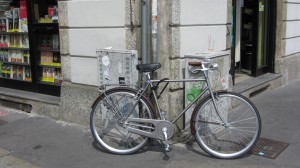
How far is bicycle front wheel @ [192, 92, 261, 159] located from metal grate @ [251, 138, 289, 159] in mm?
245

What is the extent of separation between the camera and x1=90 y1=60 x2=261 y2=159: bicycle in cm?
421

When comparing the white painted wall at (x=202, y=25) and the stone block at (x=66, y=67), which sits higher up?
the white painted wall at (x=202, y=25)

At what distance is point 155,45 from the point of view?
15.8ft

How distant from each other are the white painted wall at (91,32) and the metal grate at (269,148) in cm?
217

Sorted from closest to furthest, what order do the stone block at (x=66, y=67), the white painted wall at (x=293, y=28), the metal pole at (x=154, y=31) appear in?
the metal pole at (x=154, y=31), the stone block at (x=66, y=67), the white painted wall at (x=293, y=28)

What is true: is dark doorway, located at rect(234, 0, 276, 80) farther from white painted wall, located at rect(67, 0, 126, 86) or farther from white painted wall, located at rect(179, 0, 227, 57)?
white painted wall, located at rect(67, 0, 126, 86)

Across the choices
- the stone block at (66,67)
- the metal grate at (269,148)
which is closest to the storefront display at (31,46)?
the stone block at (66,67)

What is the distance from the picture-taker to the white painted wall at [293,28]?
28.2 ft

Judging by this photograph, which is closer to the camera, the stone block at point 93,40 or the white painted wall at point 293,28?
the stone block at point 93,40

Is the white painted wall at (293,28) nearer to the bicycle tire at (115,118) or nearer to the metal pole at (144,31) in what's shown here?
the metal pole at (144,31)

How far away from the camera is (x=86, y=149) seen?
479cm

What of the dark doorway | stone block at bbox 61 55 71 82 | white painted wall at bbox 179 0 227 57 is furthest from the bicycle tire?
the dark doorway

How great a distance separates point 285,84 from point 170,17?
4917mm

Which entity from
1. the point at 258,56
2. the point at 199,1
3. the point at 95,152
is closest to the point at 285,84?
the point at 258,56
